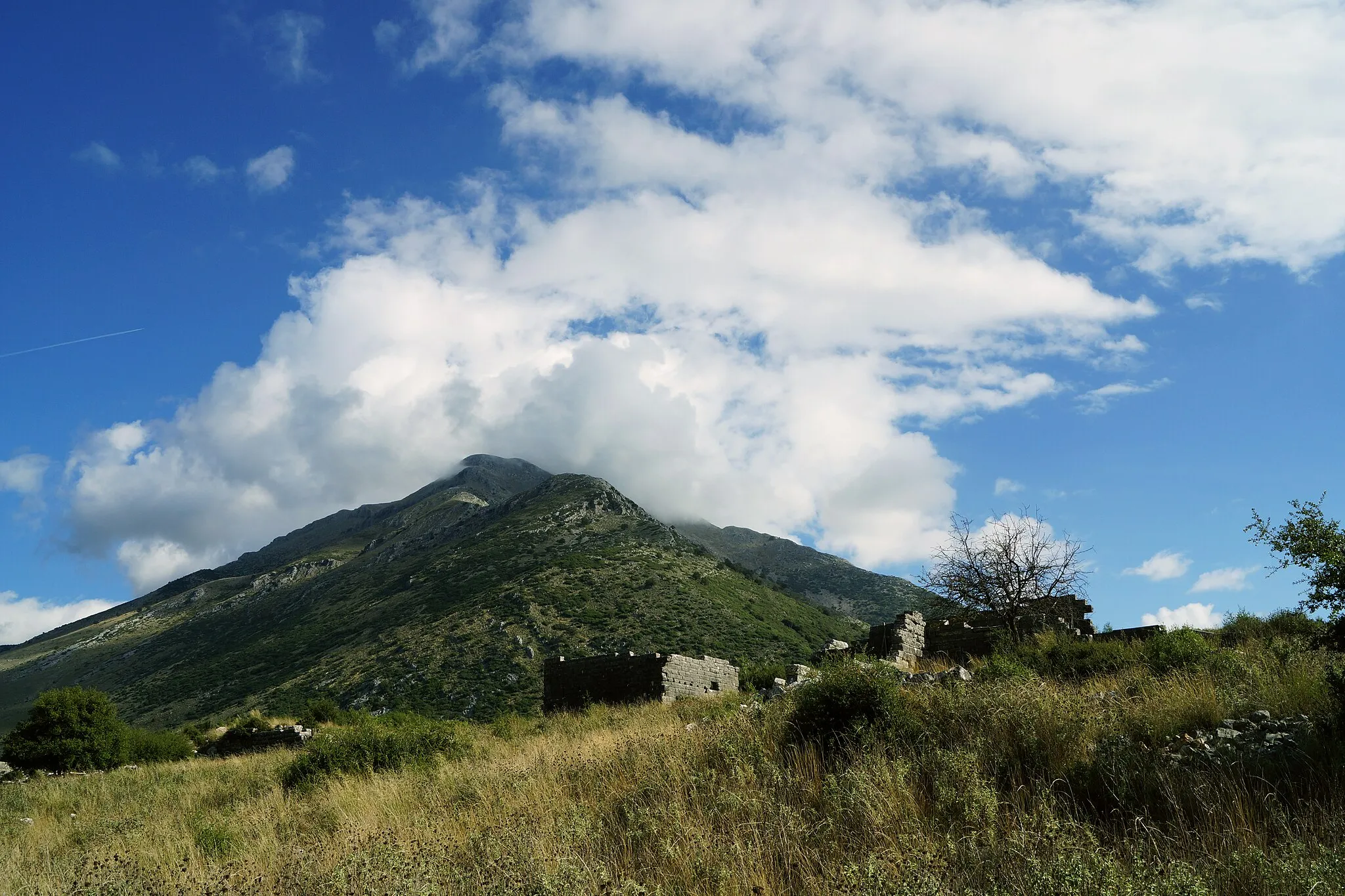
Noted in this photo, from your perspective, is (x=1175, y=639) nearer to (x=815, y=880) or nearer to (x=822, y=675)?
(x=822, y=675)

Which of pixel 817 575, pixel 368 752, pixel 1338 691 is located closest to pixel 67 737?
pixel 368 752

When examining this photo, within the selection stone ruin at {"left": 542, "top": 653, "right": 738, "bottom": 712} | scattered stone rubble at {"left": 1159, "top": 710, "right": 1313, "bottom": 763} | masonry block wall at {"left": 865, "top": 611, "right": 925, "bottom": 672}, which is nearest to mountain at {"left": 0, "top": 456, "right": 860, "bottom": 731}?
stone ruin at {"left": 542, "top": 653, "right": 738, "bottom": 712}

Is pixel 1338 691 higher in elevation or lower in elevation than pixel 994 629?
higher

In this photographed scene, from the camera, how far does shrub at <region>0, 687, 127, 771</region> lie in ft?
81.8

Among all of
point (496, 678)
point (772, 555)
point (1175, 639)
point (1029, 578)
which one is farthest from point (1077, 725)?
point (772, 555)

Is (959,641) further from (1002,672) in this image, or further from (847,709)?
(847,709)

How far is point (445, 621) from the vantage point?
5188 cm

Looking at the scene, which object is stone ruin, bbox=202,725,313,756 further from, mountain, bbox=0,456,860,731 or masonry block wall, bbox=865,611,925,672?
masonry block wall, bbox=865,611,925,672

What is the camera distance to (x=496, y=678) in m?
42.1

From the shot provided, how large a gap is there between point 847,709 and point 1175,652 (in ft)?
22.6

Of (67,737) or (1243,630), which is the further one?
(67,737)

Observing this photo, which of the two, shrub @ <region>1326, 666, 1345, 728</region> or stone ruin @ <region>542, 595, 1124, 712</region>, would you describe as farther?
stone ruin @ <region>542, 595, 1124, 712</region>

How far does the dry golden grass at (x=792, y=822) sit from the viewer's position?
5055 millimetres

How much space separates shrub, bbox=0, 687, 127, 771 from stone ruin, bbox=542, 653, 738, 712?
15.1 metres
